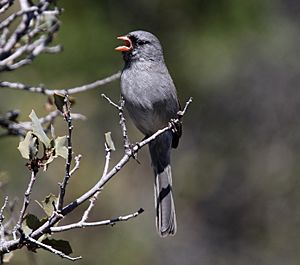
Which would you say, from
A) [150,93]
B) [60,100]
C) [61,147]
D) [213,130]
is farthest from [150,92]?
[213,130]

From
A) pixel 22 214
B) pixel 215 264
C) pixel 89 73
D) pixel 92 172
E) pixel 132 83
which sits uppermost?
pixel 22 214

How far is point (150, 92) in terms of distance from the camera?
5.44 metres

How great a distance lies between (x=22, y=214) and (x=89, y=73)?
22.3 feet

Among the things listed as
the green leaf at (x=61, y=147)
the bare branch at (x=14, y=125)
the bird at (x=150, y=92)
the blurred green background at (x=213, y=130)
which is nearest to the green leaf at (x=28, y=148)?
the green leaf at (x=61, y=147)

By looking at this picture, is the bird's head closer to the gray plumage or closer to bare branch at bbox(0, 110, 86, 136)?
the gray plumage

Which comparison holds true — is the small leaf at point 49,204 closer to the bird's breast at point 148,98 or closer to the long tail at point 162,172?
the bird's breast at point 148,98

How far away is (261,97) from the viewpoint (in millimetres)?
12727

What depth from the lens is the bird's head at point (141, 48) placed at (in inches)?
222

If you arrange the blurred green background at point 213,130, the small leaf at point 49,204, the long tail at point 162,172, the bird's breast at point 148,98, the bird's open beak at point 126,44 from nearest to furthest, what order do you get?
the small leaf at point 49,204
the bird's breast at point 148,98
the bird's open beak at point 126,44
the long tail at point 162,172
the blurred green background at point 213,130

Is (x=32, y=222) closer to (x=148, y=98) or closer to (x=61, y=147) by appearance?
(x=61, y=147)

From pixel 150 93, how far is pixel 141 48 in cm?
39

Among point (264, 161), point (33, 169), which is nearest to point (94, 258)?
point (264, 161)

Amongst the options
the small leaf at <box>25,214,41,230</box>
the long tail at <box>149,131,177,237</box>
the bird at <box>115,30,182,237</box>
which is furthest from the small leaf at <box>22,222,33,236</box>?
the long tail at <box>149,131,177,237</box>

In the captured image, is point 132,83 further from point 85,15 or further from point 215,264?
point 215,264
